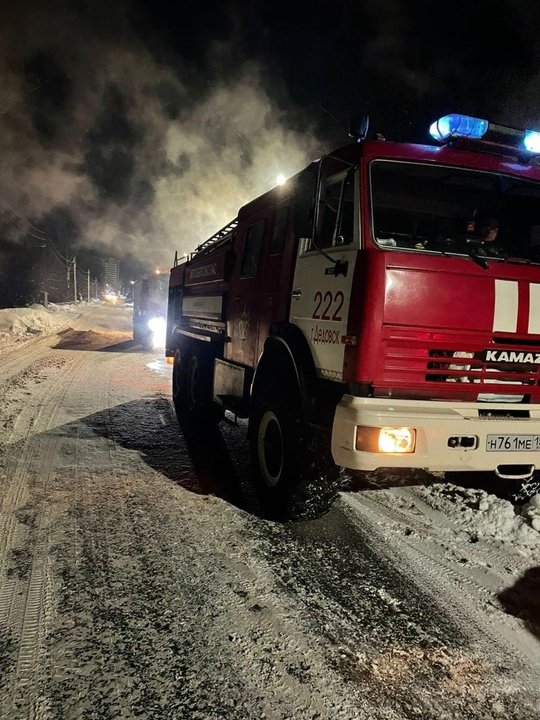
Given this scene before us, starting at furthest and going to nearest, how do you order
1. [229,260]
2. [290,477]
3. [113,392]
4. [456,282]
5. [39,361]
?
[39,361], [113,392], [229,260], [290,477], [456,282]

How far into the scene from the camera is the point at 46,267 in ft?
290

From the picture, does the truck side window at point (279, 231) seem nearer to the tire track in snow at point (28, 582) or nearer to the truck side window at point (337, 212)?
the truck side window at point (337, 212)

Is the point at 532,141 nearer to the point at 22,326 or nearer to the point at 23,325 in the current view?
the point at 22,326

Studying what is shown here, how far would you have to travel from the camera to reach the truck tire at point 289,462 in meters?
3.59

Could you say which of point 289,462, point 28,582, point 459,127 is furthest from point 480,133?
point 28,582

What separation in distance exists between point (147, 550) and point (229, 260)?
149 inches

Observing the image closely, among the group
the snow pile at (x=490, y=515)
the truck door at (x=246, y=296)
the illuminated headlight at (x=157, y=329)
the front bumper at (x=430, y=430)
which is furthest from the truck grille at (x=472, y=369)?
the illuminated headlight at (x=157, y=329)

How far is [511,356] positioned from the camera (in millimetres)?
3297

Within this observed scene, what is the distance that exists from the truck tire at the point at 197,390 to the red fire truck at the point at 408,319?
2498 millimetres

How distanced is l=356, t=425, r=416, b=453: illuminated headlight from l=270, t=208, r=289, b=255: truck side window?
7.33 ft

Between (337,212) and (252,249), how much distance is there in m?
2.00

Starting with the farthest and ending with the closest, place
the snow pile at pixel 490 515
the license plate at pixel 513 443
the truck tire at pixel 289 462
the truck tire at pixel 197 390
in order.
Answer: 1. the truck tire at pixel 197 390
2. the snow pile at pixel 490 515
3. the truck tire at pixel 289 462
4. the license plate at pixel 513 443

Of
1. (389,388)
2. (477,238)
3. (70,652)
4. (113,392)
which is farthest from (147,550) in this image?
(113,392)

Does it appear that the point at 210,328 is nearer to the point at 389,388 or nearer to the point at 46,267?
the point at 389,388
